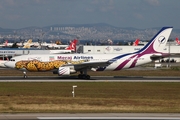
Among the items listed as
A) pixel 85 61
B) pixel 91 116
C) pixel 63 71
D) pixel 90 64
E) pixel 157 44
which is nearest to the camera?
pixel 91 116

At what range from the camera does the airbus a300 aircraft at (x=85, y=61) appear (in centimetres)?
5206

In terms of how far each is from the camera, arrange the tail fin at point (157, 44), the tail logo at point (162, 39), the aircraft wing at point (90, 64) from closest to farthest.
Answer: the aircraft wing at point (90, 64)
the tail fin at point (157, 44)
the tail logo at point (162, 39)

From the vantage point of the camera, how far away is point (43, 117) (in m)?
22.8

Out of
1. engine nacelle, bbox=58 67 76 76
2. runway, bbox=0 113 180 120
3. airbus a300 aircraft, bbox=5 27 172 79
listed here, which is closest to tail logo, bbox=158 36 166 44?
airbus a300 aircraft, bbox=5 27 172 79

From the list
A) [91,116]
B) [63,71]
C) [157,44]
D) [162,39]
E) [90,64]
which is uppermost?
[162,39]

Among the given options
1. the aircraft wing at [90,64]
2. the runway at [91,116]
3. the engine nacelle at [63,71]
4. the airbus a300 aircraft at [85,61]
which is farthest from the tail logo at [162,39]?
the runway at [91,116]

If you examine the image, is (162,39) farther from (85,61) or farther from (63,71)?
(63,71)

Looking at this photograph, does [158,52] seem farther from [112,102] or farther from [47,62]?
[112,102]

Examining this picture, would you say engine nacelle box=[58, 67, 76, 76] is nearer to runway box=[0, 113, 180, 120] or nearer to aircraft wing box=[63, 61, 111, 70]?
aircraft wing box=[63, 61, 111, 70]

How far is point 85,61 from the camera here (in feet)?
175

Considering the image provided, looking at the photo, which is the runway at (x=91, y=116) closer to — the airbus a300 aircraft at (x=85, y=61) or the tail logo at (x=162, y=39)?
the airbus a300 aircraft at (x=85, y=61)

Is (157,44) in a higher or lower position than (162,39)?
lower

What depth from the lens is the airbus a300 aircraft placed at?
52.1 m

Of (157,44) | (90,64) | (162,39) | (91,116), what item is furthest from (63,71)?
(91,116)
